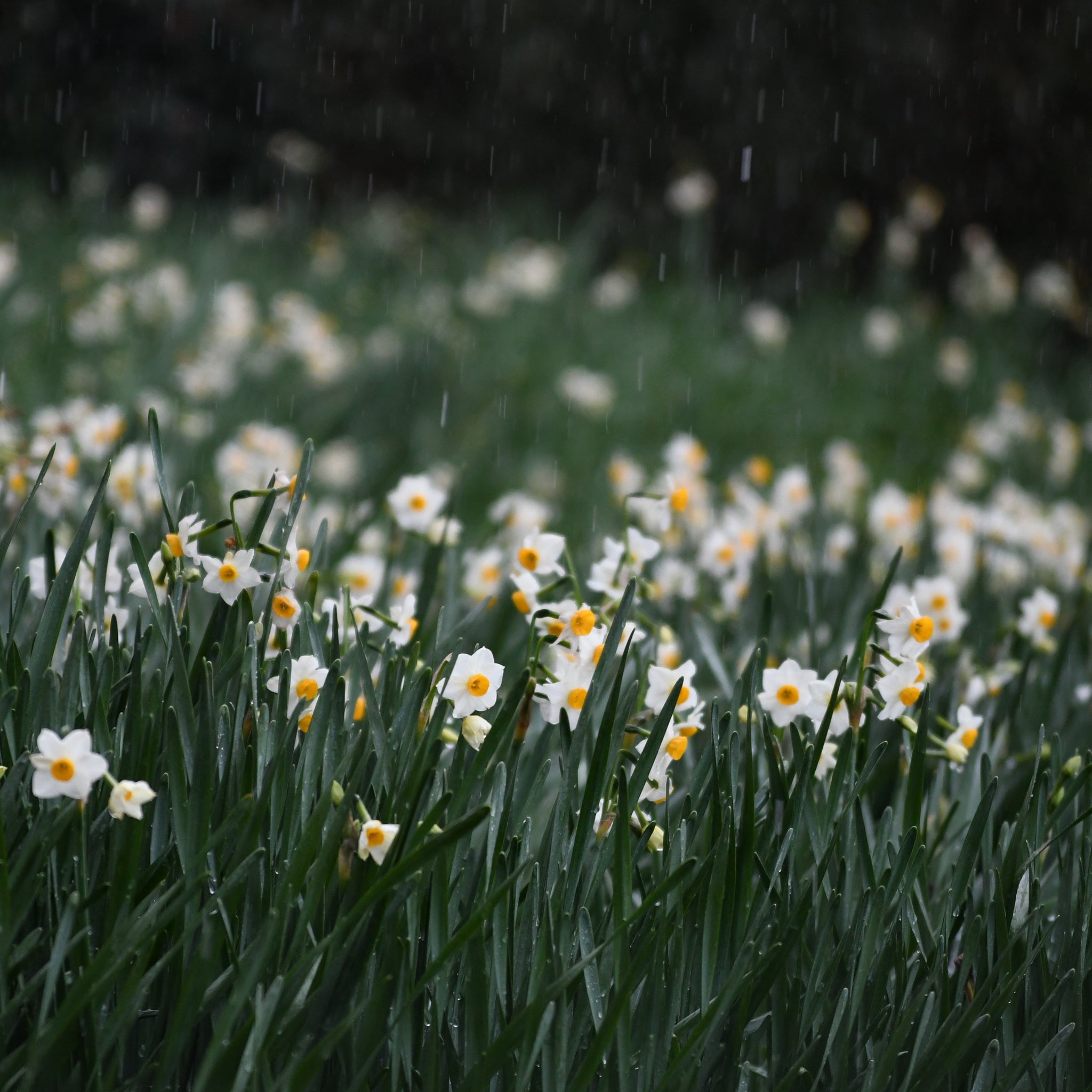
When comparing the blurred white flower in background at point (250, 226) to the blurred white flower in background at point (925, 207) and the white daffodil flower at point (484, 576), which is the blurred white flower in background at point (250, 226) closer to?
the blurred white flower in background at point (925, 207)

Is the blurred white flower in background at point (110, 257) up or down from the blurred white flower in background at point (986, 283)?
down

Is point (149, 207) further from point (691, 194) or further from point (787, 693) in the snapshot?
point (787, 693)

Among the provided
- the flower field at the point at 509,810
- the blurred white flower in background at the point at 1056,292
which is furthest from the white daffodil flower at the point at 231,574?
the blurred white flower in background at the point at 1056,292

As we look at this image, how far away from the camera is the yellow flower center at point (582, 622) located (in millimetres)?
1315

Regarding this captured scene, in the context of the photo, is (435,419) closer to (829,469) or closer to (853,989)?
(829,469)

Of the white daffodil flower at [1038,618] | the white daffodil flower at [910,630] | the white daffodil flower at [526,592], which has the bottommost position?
the white daffodil flower at [910,630]

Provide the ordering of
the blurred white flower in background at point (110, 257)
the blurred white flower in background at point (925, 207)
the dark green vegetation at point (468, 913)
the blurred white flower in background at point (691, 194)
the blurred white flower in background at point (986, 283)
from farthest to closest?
the blurred white flower in background at point (986, 283) < the blurred white flower in background at point (925, 207) < the blurred white flower in background at point (691, 194) < the blurred white flower in background at point (110, 257) < the dark green vegetation at point (468, 913)

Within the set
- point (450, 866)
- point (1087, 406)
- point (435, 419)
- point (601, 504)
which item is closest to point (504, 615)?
point (450, 866)

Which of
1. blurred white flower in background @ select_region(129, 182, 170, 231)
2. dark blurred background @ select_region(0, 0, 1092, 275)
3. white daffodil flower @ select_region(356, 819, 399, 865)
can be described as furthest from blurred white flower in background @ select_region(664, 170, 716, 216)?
white daffodil flower @ select_region(356, 819, 399, 865)

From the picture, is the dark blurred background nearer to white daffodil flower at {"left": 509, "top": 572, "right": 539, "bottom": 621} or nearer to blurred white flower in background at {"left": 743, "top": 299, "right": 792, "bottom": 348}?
blurred white flower in background at {"left": 743, "top": 299, "right": 792, "bottom": 348}

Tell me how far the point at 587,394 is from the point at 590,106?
12.5 feet

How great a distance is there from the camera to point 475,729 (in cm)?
127

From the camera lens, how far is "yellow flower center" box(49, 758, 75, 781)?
1.05m

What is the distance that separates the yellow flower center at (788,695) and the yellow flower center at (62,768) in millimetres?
760
